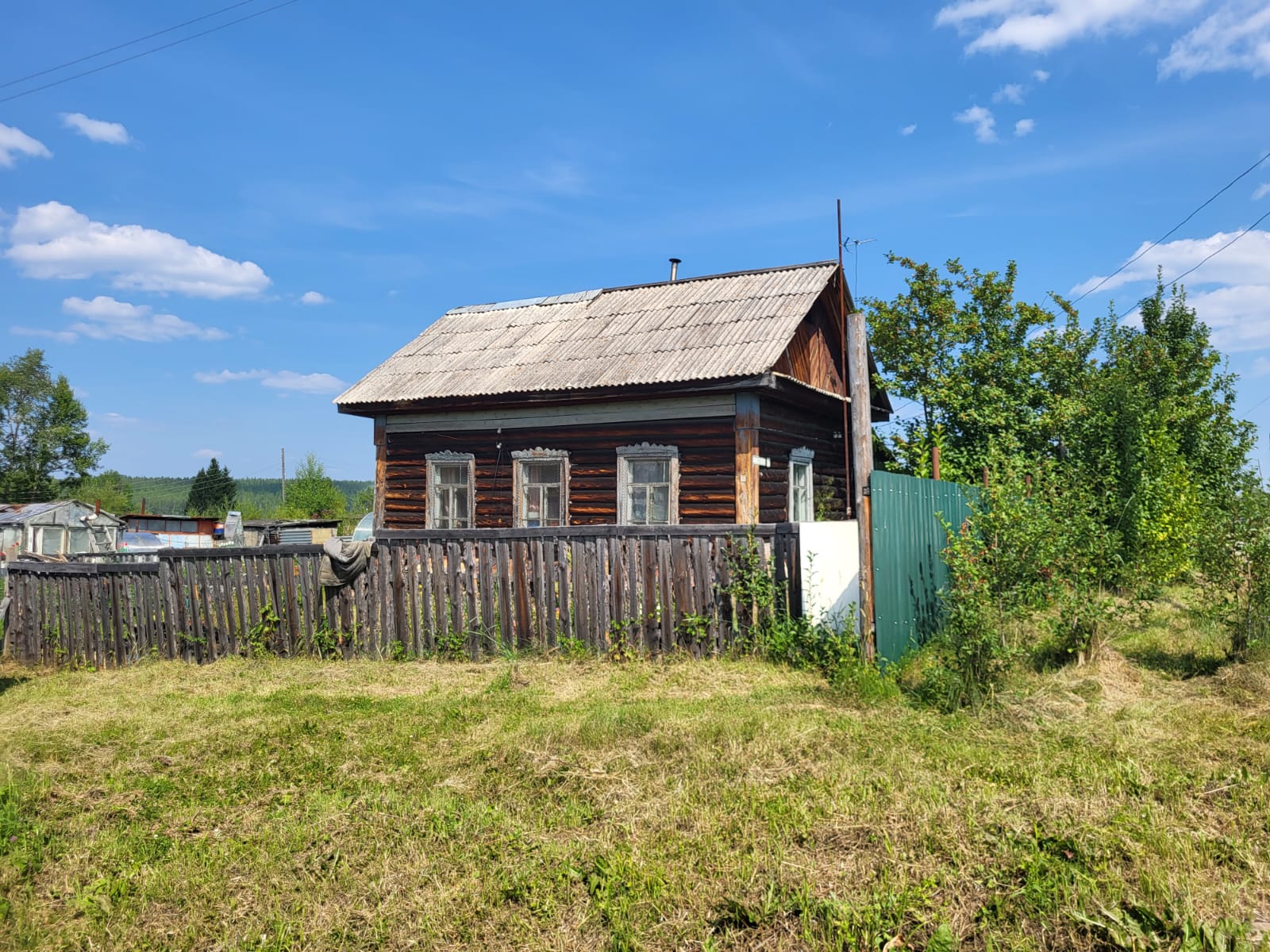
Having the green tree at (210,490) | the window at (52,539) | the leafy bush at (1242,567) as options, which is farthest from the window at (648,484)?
the green tree at (210,490)

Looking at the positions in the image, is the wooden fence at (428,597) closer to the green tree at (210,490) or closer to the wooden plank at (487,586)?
the wooden plank at (487,586)

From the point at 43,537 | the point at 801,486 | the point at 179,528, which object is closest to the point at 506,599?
the point at 801,486

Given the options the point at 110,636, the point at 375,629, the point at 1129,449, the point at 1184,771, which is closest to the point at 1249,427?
the point at 1129,449

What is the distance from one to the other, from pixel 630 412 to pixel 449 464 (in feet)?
12.1

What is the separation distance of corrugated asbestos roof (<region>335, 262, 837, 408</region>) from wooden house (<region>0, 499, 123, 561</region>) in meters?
19.6

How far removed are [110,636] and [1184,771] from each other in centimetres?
1099

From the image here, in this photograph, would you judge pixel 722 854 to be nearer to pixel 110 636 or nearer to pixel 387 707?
pixel 387 707

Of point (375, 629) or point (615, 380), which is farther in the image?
point (615, 380)

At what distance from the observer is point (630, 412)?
1329 centimetres

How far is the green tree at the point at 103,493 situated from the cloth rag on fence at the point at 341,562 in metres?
55.6

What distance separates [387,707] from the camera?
7043 mm

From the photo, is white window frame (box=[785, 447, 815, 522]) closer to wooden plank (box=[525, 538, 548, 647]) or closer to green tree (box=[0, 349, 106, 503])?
Answer: wooden plank (box=[525, 538, 548, 647])

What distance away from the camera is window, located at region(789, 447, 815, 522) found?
45.6ft

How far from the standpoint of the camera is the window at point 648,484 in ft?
42.5
